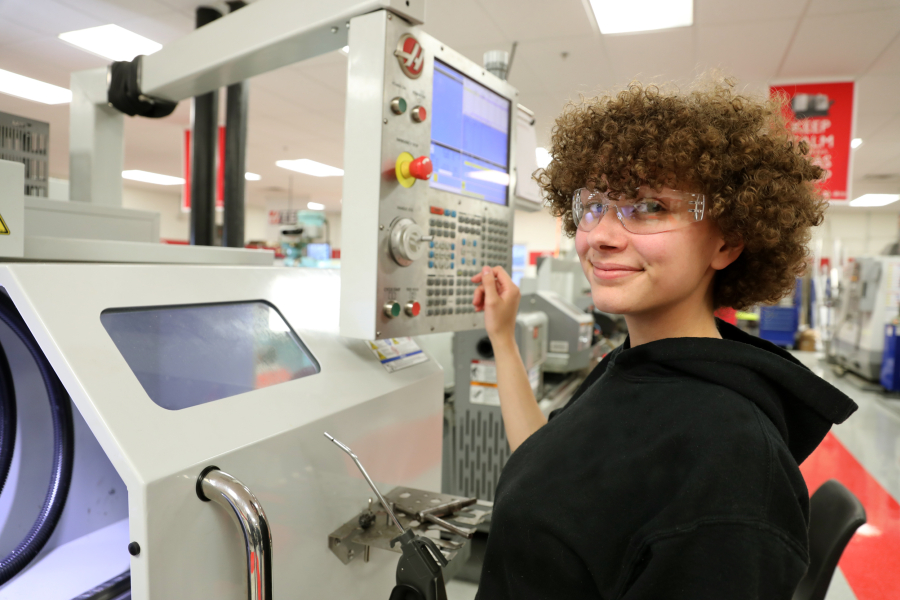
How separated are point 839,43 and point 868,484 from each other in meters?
2.87

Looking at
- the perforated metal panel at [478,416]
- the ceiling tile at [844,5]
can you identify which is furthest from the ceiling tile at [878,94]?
the perforated metal panel at [478,416]

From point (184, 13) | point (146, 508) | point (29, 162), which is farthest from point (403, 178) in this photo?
point (184, 13)

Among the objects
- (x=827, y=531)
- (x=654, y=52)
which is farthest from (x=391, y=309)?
(x=654, y=52)

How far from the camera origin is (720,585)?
1.69 feet

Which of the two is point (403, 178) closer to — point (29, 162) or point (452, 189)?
point (452, 189)

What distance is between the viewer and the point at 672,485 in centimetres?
59

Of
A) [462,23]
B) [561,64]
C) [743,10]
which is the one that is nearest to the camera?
[743,10]

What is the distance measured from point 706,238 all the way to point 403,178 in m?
0.50

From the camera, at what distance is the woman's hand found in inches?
45.7

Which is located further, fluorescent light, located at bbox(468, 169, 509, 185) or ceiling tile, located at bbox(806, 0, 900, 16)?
ceiling tile, located at bbox(806, 0, 900, 16)

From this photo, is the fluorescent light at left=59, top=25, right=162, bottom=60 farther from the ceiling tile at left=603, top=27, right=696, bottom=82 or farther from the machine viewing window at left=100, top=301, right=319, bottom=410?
the machine viewing window at left=100, top=301, right=319, bottom=410

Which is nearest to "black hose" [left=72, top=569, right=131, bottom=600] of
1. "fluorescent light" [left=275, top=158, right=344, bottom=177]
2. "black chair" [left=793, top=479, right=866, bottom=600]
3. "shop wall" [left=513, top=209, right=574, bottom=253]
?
A: "black chair" [left=793, top=479, right=866, bottom=600]

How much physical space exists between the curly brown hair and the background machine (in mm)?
337

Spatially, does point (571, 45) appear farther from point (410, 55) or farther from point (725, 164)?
point (725, 164)
